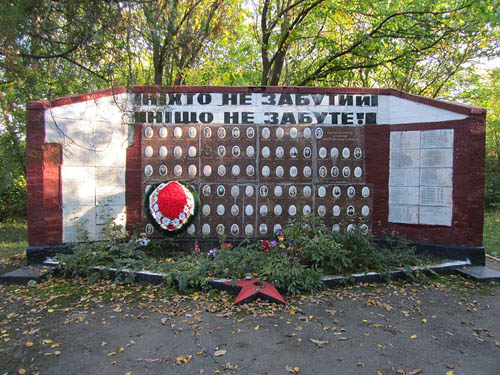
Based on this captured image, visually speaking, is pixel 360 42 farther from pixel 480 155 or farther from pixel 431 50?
pixel 480 155

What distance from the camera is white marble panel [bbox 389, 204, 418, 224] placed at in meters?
6.38

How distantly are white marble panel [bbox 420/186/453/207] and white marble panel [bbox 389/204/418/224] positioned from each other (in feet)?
0.72

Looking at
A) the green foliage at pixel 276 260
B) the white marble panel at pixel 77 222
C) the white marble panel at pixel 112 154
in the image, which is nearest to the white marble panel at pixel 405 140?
the green foliage at pixel 276 260

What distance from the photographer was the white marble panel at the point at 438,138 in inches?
239

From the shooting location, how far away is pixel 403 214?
6465 millimetres

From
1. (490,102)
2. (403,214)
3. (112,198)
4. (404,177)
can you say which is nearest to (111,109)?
(112,198)

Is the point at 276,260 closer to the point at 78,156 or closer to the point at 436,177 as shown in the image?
the point at 436,177

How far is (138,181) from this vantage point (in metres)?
6.45

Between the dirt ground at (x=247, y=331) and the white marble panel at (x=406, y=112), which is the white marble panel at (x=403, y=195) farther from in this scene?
the dirt ground at (x=247, y=331)

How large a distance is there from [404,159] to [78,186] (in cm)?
616

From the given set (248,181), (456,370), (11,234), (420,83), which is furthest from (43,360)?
(420,83)

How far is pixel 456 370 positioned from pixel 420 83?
1513 cm

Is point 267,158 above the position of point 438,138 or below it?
below

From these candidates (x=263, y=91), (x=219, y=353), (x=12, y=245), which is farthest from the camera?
(x=12, y=245)
